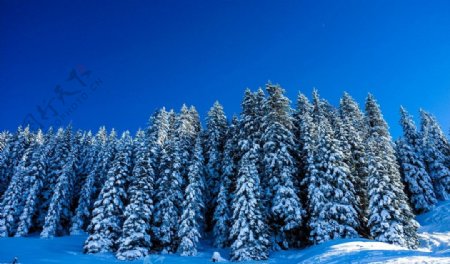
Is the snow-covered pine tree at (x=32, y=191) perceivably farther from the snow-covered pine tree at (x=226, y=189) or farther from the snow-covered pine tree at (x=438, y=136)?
the snow-covered pine tree at (x=438, y=136)

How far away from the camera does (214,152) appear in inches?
1542

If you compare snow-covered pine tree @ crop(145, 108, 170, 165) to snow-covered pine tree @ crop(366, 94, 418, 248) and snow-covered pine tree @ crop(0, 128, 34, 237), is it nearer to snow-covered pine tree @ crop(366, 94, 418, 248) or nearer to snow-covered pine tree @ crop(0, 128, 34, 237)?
snow-covered pine tree @ crop(0, 128, 34, 237)

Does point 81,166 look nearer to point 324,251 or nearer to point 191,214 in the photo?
point 191,214

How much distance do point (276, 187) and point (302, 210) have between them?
131 inches

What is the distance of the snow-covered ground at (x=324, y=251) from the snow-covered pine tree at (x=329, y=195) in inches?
104

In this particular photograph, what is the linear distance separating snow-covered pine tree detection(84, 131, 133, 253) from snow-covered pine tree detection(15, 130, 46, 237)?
14.0 m

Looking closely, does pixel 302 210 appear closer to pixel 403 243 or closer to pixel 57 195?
pixel 403 243

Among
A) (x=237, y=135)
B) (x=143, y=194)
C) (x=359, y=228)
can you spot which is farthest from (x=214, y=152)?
(x=359, y=228)

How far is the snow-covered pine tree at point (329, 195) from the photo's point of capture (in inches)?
1089

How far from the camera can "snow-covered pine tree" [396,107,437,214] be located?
41250mm

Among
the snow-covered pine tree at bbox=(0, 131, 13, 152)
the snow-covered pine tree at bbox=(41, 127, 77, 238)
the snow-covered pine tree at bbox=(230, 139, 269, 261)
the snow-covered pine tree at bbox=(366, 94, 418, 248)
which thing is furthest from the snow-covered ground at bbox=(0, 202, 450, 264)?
the snow-covered pine tree at bbox=(0, 131, 13, 152)

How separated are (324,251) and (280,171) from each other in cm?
1215

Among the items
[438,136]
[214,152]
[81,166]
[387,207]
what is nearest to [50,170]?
[81,166]

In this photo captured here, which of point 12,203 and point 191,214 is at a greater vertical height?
point 12,203
